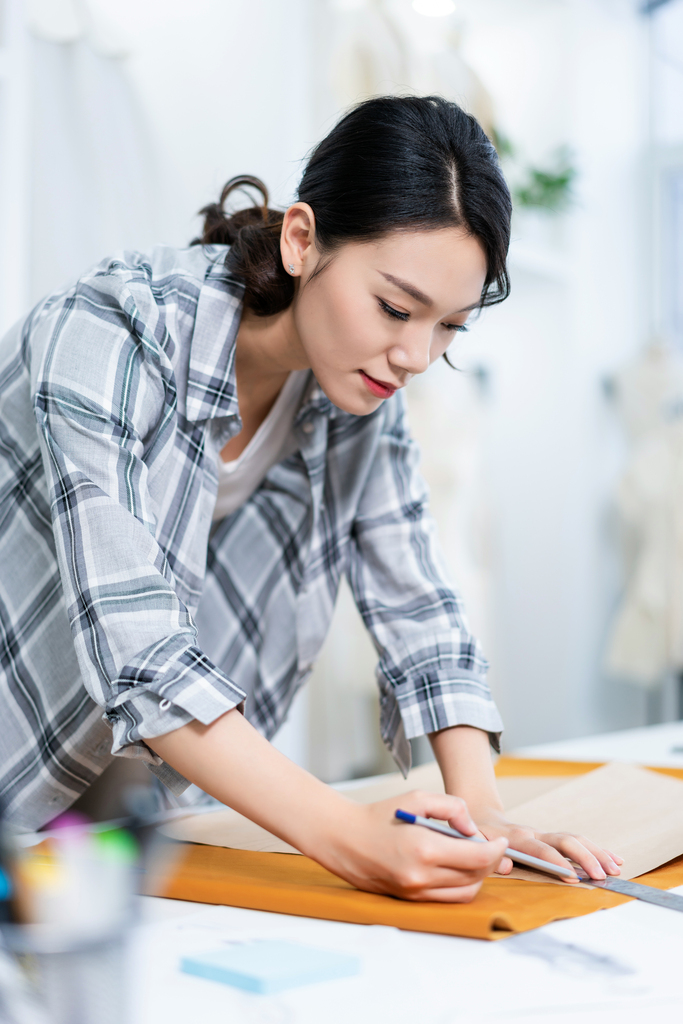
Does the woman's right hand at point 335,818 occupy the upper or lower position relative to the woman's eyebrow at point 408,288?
lower

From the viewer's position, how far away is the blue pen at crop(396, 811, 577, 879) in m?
0.56

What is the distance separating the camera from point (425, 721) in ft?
2.68

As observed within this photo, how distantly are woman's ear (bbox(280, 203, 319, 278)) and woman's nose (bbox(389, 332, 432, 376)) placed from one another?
12cm

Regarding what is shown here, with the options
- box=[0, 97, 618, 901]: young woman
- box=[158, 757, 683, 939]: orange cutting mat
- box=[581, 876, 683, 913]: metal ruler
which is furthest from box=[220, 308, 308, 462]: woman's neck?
box=[581, 876, 683, 913]: metal ruler

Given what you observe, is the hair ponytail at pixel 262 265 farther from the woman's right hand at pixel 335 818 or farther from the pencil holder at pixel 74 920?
the pencil holder at pixel 74 920

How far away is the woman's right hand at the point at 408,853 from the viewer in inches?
21.1

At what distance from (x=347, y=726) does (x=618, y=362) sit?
4.95ft

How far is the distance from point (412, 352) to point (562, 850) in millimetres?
381

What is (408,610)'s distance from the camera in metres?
0.90

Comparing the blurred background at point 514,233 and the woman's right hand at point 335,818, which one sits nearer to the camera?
the woman's right hand at point 335,818

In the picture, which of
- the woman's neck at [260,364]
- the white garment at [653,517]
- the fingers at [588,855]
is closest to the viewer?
the fingers at [588,855]

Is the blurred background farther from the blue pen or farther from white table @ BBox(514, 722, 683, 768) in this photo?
the blue pen

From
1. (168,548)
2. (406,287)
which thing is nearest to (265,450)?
(168,548)

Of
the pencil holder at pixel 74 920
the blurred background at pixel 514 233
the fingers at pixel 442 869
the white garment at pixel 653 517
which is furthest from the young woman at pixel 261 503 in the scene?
the white garment at pixel 653 517
